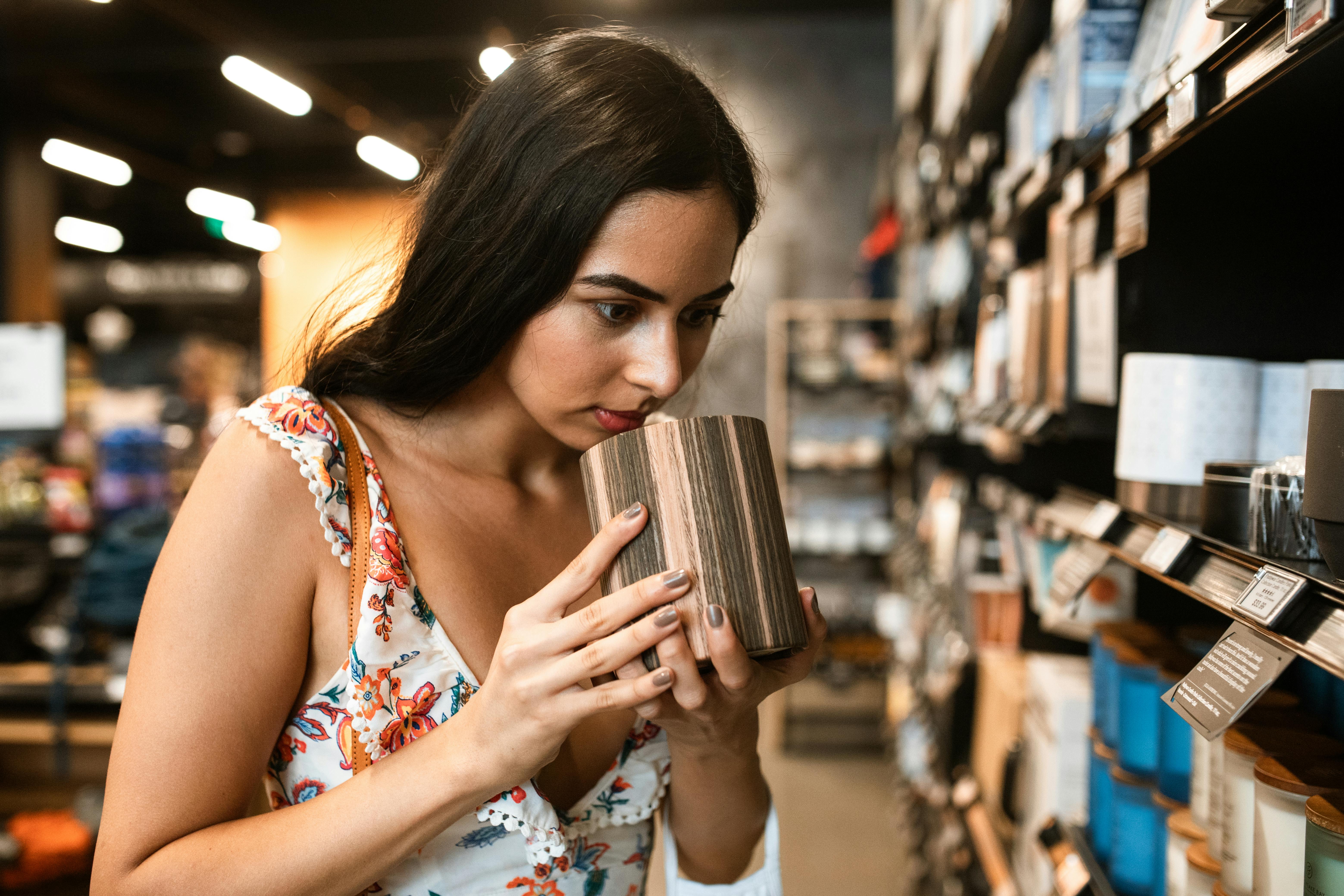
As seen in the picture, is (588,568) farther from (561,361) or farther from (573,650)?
(561,361)

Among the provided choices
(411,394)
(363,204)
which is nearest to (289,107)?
(363,204)

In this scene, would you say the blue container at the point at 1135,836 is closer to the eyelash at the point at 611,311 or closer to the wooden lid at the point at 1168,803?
the wooden lid at the point at 1168,803

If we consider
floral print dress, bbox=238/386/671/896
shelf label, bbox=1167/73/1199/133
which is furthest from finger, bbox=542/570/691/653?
shelf label, bbox=1167/73/1199/133

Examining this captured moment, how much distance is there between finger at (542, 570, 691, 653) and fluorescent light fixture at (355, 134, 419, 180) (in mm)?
6443

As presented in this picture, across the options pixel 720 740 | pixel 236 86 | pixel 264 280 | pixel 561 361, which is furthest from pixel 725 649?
pixel 264 280

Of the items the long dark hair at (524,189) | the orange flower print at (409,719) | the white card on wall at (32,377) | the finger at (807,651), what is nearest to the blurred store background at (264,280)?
the white card on wall at (32,377)

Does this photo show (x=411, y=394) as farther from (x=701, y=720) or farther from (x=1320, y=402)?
(x=1320, y=402)

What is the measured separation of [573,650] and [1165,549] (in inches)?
21.4

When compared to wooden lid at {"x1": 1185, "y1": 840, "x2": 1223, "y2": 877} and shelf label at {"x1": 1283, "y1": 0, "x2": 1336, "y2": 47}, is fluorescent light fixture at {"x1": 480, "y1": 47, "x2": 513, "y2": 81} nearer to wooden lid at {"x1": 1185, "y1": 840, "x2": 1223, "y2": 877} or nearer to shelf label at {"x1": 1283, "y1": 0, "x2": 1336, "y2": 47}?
shelf label at {"x1": 1283, "y1": 0, "x2": 1336, "y2": 47}

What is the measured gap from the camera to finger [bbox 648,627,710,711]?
2.44ft

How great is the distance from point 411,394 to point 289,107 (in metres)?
5.54

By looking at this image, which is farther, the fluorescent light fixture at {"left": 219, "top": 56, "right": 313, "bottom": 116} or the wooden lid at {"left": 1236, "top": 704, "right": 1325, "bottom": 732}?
the fluorescent light fixture at {"left": 219, "top": 56, "right": 313, "bottom": 116}

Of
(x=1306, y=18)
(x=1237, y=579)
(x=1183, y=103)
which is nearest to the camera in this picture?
(x=1306, y=18)

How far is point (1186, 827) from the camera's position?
0.96 metres
